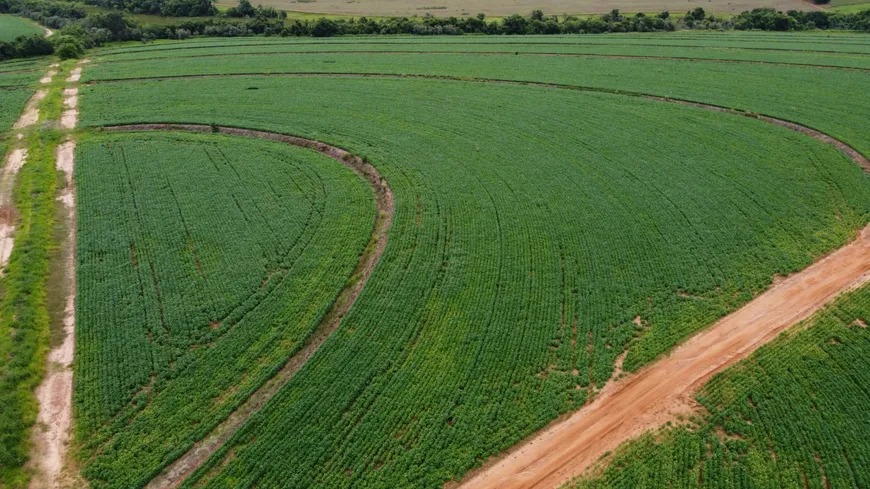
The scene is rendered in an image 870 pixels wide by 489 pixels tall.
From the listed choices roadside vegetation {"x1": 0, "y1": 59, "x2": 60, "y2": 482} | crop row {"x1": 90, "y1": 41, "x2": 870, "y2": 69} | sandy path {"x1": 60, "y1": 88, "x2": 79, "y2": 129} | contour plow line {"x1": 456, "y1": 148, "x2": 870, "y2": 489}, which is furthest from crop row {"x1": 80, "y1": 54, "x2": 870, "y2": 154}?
roadside vegetation {"x1": 0, "y1": 59, "x2": 60, "y2": 482}

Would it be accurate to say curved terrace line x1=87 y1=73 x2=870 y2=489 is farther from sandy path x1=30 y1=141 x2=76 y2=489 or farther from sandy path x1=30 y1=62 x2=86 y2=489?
sandy path x1=30 y1=141 x2=76 y2=489

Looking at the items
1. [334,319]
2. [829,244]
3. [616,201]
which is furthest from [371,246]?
[829,244]

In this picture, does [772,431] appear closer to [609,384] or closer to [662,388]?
[662,388]

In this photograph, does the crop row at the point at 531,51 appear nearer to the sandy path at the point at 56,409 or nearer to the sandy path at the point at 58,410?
the sandy path at the point at 58,410


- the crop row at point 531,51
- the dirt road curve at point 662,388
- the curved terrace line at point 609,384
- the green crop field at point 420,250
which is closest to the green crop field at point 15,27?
the crop row at point 531,51

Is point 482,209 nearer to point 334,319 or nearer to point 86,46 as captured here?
point 334,319

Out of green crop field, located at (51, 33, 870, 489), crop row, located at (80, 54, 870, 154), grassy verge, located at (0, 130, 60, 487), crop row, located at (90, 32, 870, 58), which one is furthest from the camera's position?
crop row, located at (90, 32, 870, 58)

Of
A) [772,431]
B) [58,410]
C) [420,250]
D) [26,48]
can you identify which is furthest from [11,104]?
[772,431]
